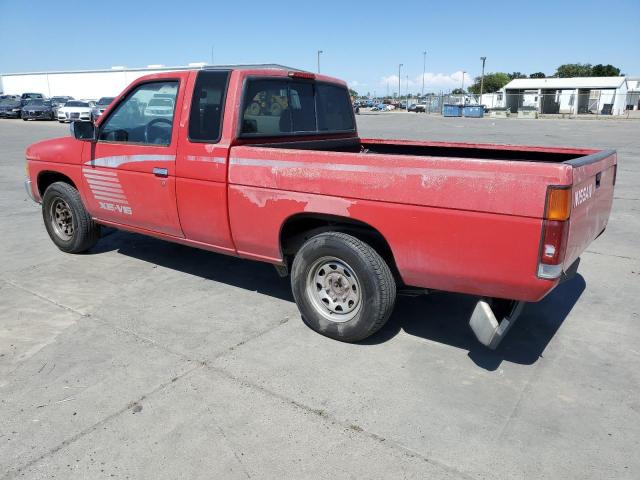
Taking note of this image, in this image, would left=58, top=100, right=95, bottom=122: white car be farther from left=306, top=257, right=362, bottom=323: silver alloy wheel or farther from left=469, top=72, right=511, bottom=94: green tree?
left=469, top=72, right=511, bottom=94: green tree

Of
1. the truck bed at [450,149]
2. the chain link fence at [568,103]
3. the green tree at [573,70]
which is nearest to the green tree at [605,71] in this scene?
the green tree at [573,70]

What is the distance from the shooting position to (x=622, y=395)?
3260mm

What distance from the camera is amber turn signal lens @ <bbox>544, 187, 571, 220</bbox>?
2855 millimetres

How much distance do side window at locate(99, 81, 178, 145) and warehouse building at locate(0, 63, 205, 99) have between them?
4518 centimetres

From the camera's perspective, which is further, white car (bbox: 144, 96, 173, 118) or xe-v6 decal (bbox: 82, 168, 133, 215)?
xe-v6 decal (bbox: 82, 168, 133, 215)

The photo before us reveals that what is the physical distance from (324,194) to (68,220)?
3722mm

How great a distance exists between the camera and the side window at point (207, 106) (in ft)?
14.0

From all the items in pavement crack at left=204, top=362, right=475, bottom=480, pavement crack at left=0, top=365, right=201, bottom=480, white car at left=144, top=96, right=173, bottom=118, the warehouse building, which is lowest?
pavement crack at left=204, top=362, right=475, bottom=480

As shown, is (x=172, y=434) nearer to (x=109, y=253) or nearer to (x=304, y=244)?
(x=304, y=244)

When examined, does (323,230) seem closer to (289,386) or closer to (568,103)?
(289,386)

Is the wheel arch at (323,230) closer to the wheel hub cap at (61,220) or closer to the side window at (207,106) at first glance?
the side window at (207,106)

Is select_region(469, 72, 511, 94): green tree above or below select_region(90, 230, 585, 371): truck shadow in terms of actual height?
above

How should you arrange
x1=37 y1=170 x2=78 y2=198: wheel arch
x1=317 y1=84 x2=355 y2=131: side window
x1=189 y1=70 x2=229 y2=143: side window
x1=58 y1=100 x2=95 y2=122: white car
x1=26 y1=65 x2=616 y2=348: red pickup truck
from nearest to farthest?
x1=26 y1=65 x2=616 y2=348: red pickup truck, x1=189 y1=70 x2=229 y2=143: side window, x1=317 y1=84 x2=355 y2=131: side window, x1=37 y1=170 x2=78 y2=198: wheel arch, x1=58 y1=100 x2=95 y2=122: white car

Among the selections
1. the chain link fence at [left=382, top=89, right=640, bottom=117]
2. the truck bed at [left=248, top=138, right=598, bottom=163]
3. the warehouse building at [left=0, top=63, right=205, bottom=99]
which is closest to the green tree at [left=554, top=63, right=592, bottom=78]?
the chain link fence at [left=382, top=89, right=640, bottom=117]
